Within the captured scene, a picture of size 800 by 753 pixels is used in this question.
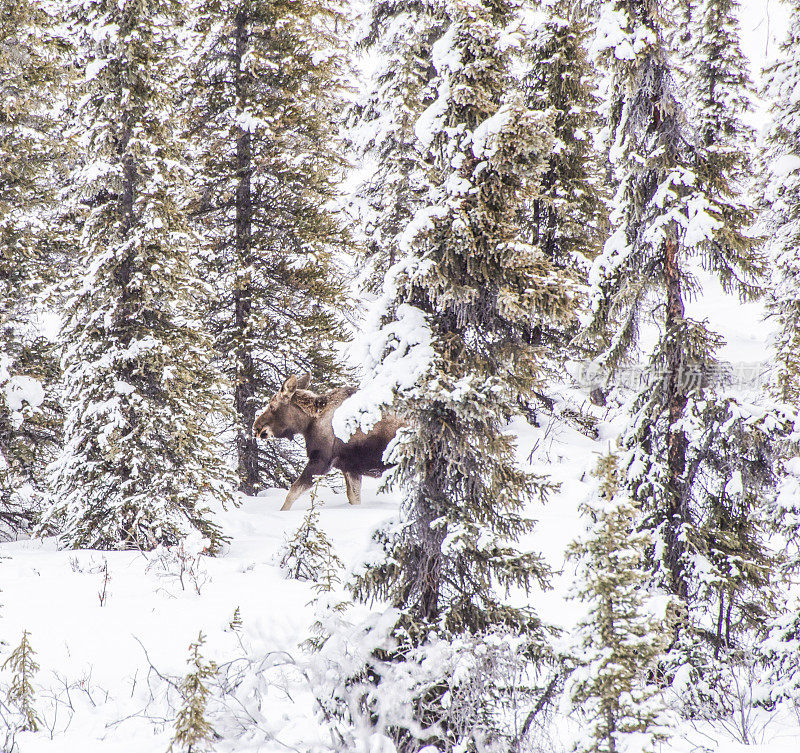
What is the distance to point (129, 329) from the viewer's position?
9.32 meters

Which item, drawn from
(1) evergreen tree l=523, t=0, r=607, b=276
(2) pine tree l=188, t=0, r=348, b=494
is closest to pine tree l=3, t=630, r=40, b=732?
(2) pine tree l=188, t=0, r=348, b=494

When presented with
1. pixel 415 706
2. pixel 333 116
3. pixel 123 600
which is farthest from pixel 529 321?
pixel 333 116

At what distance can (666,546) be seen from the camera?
6035 mm

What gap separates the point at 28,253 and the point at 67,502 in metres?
4.27

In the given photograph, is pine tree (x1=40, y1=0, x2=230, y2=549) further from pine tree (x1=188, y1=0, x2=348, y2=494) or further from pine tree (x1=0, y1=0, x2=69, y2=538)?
pine tree (x1=188, y1=0, x2=348, y2=494)

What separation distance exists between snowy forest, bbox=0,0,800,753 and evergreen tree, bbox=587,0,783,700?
0.12 feet

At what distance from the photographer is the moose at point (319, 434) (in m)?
11.9

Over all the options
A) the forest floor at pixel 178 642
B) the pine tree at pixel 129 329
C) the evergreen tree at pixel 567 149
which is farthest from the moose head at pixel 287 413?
the evergreen tree at pixel 567 149

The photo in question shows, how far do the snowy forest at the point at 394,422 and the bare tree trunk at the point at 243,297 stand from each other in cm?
8

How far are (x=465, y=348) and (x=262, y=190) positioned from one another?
10.6 m

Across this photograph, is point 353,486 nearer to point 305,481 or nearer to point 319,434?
point 305,481

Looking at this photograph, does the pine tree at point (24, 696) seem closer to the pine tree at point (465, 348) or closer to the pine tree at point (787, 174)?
the pine tree at point (465, 348)

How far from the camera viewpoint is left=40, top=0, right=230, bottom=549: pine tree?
903 cm

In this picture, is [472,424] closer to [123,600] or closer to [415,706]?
[415,706]
